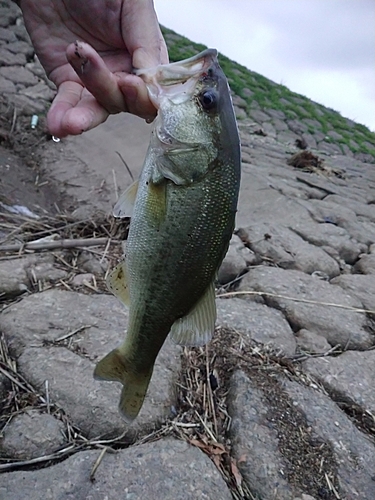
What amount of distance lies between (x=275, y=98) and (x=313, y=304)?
856cm

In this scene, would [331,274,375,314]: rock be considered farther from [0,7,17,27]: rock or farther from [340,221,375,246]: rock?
[0,7,17,27]: rock

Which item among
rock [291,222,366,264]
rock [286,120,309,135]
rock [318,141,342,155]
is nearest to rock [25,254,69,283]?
rock [291,222,366,264]

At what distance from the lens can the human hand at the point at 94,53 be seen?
1.78 metres

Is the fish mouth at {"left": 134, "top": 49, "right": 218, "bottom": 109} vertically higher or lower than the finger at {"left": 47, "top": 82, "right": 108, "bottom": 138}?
higher

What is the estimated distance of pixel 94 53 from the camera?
170 cm

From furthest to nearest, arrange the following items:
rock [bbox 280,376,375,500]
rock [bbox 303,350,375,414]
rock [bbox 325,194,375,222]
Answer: rock [bbox 325,194,375,222] < rock [bbox 303,350,375,414] < rock [bbox 280,376,375,500]

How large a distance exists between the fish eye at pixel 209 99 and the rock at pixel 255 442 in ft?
4.51

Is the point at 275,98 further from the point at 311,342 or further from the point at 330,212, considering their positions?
the point at 311,342

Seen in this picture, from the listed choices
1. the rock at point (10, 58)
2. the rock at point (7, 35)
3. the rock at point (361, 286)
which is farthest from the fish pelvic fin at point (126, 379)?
the rock at point (7, 35)

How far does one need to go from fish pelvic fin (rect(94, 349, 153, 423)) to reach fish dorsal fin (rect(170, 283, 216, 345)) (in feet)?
0.65

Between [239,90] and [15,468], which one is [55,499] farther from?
[239,90]

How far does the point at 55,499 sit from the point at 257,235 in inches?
101

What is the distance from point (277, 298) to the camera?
3285mm

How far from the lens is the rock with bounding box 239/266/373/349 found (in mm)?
3146
